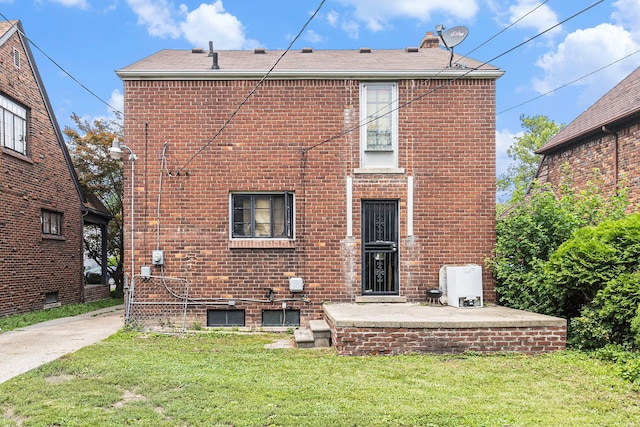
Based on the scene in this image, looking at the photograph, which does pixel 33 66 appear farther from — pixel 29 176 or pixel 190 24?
pixel 190 24

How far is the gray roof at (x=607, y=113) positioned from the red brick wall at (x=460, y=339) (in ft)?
25.6

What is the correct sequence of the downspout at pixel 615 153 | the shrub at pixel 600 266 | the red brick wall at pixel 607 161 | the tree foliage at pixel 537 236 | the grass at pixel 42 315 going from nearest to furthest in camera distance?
1. the shrub at pixel 600 266
2. the tree foliage at pixel 537 236
3. the grass at pixel 42 315
4. the red brick wall at pixel 607 161
5. the downspout at pixel 615 153

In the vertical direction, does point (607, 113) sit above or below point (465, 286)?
above

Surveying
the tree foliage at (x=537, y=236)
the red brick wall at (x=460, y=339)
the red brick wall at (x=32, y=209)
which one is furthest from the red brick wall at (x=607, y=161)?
the red brick wall at (x=32, y=209)

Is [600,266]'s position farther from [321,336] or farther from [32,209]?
[32,209]

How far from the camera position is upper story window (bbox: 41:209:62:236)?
13.2 metres

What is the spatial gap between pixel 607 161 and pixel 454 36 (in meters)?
6.87

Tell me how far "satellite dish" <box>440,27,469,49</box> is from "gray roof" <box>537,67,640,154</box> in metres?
5.51

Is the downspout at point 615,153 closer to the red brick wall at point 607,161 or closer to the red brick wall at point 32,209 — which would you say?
the red brick wall at point 607,161

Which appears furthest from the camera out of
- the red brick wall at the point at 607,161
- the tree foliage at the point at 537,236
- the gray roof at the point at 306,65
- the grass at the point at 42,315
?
the red brick wall at the point at 607,161

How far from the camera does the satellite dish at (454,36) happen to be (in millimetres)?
8789

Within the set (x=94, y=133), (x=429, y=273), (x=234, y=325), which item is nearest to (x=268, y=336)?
(x=234, y=325)

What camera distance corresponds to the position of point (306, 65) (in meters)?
9.22

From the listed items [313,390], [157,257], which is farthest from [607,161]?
[157,257]
